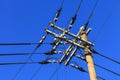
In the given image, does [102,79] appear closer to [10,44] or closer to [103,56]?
[103,56]

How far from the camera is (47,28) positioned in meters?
15.0

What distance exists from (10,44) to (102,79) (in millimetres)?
4792

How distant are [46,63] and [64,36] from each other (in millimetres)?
1853

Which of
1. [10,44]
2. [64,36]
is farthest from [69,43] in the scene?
[10,44]

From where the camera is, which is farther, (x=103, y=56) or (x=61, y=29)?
(x=103, y=56)

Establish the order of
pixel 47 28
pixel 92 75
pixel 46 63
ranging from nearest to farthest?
pixel 92 75 → pixel 47 28 → pixel 46 63

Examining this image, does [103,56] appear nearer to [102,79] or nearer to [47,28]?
[102,79]

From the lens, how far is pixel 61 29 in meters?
15.0

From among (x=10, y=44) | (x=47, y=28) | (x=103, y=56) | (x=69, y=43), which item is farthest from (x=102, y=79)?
(x=10, y=44)

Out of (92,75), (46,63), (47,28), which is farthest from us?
(46,63)

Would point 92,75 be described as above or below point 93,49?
below

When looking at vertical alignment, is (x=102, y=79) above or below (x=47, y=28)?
below

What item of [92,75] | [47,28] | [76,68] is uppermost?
[47,28]

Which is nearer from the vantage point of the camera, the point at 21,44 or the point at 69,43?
the point at 69,43
